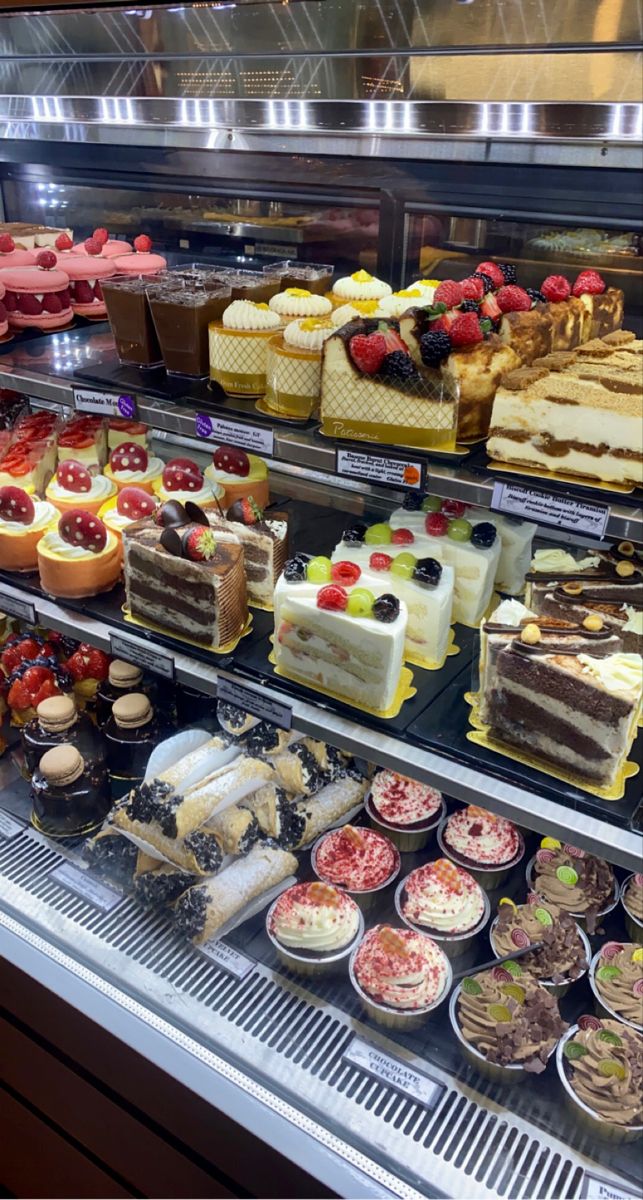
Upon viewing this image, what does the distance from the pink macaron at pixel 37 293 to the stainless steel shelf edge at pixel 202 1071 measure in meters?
1.54

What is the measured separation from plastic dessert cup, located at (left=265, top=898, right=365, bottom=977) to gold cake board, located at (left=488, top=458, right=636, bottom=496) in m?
1.18

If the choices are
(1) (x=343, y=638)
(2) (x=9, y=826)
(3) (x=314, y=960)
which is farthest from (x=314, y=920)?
(2) (x=9, y=826)

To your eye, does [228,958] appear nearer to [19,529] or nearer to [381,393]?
[19,529]

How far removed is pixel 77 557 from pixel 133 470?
532mm

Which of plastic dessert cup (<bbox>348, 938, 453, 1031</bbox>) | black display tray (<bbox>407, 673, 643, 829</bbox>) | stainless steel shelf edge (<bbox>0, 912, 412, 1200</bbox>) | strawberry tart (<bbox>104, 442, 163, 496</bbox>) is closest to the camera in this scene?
black display tray (<bbox>407, 673, 643, 829</bbox>)

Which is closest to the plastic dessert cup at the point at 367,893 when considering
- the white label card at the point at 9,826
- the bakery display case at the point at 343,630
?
the bakery display case at the point at 343,630

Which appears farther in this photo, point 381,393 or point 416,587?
point 416,587

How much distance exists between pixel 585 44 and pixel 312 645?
117 centimetres

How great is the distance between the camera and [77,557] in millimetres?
2260

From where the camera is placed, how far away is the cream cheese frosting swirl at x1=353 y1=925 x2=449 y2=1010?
76.9 inches

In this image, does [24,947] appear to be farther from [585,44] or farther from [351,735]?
[585,44]

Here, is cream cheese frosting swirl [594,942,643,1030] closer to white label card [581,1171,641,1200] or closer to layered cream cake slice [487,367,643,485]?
white label card [581,1171,641,1200]

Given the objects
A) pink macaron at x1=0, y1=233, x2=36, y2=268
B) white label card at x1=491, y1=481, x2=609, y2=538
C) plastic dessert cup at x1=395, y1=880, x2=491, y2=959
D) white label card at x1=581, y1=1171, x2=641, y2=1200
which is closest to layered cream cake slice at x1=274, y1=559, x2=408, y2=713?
white label card at x1=491, y1=481, x2=609, y2=538

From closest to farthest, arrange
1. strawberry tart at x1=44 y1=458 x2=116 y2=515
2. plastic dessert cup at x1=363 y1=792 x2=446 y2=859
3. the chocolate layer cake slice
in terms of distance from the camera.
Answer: the chocolate layer cake slice
plastic dessert cup at x1=363 y1=792 x2=446 y2=859
strawberry tart at x1=44 y1=458 x2=116 y2=515
